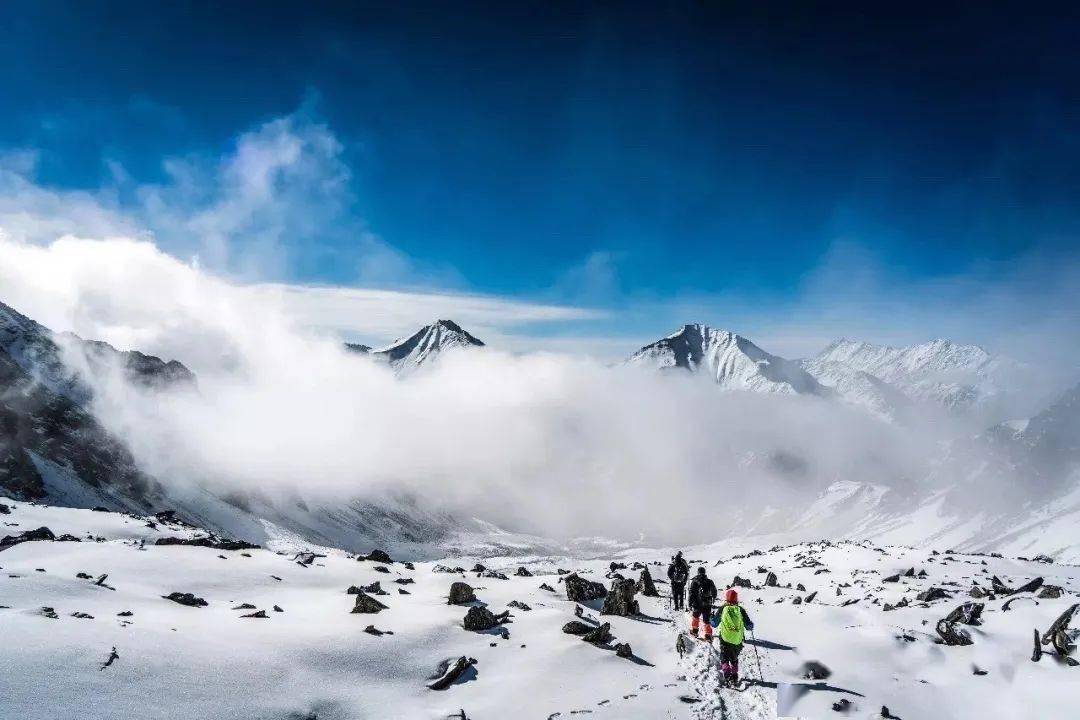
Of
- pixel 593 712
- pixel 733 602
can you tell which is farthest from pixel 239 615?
pixel 733 602

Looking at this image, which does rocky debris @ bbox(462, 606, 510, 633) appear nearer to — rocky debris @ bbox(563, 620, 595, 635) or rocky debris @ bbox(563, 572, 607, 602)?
rocky debris @ bbox(563, 620, 595, 635)

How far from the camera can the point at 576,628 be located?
19.9 metres

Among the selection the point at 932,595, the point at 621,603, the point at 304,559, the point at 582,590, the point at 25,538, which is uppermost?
the point at 25,538

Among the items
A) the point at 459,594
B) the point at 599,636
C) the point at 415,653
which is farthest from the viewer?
the point at 459,594

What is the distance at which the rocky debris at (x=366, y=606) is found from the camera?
20250 mm

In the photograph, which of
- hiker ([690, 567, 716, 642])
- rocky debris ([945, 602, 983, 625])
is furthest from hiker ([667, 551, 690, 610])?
rocky debris ([945, 602, 983, 625])

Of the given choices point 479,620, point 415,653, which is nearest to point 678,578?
point 479,620

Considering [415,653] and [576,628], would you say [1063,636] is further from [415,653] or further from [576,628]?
[415,653]

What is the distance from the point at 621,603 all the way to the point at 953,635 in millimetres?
11494

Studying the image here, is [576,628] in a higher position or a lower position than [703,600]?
lower

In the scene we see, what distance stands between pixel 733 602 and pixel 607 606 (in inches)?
282

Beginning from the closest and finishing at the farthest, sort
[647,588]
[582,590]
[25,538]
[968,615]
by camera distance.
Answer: [968,615] < [25,538] < [582,590] < [647,588]

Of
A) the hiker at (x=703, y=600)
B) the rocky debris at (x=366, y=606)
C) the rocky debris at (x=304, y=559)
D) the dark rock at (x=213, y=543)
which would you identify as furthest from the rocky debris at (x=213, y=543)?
the hiker at (x=703, y=600)

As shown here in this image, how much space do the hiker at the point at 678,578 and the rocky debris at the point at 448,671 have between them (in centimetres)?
1179
